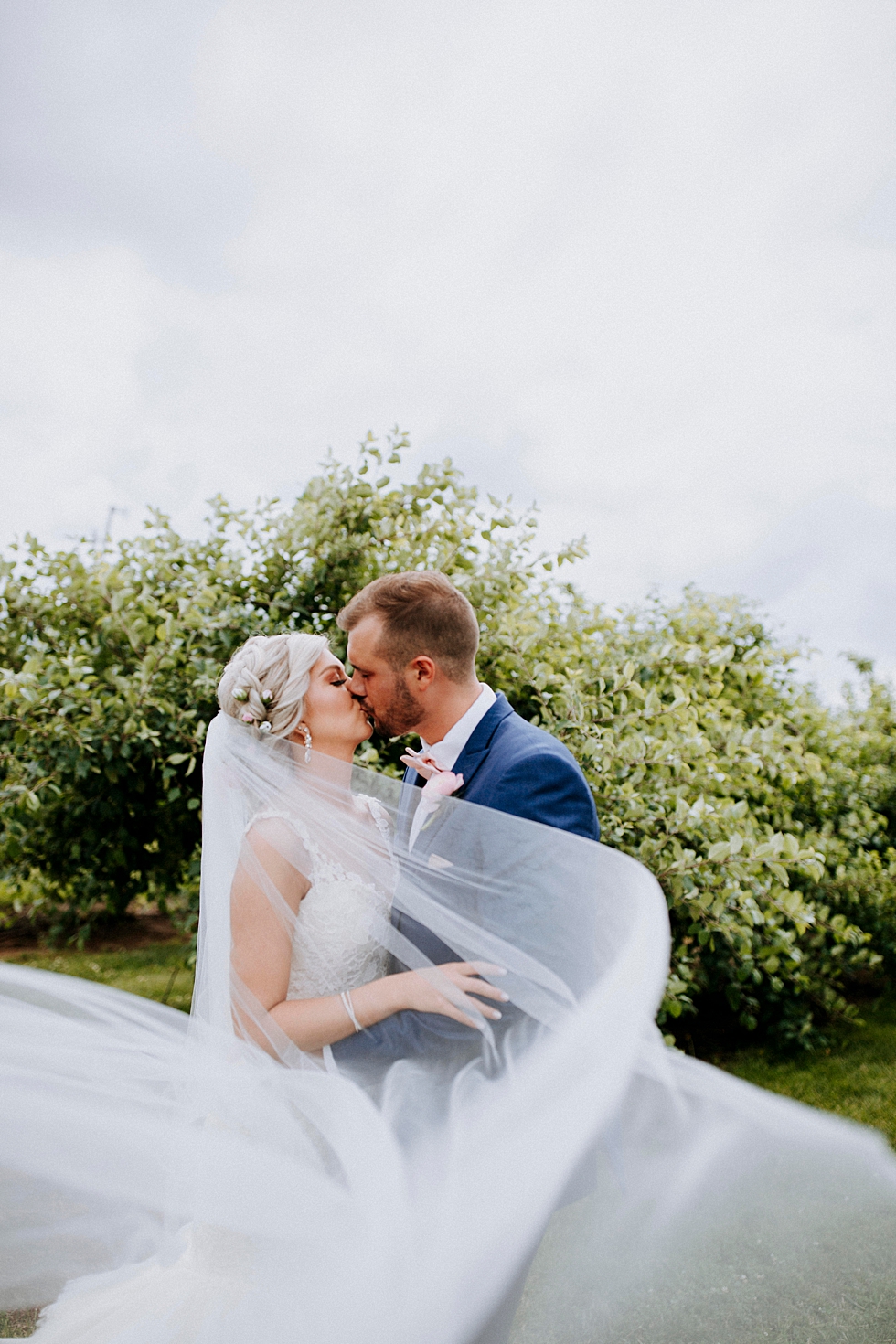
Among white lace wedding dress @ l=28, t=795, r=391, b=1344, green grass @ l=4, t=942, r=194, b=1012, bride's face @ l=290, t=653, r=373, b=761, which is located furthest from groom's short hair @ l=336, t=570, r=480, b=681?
green grass @ l=4, t=942, r=194, b=1012

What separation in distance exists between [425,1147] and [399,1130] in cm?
10

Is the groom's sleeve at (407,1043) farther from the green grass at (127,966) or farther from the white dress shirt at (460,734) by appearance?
the green grass at (127,966)

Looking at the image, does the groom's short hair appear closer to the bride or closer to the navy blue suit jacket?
the navy blue suit jacket

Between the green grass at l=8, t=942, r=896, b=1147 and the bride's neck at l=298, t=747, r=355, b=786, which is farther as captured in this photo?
the green grass at l=8, t=942, r=896, b=1147

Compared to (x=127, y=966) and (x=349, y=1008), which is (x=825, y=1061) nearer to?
(x=349, y=1008)

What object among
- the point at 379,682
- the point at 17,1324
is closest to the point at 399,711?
the point at 379,682

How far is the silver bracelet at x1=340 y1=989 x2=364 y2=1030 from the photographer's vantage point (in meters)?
1.91

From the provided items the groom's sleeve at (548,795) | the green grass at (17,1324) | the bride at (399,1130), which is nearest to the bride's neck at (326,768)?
the bride at (399,1130)

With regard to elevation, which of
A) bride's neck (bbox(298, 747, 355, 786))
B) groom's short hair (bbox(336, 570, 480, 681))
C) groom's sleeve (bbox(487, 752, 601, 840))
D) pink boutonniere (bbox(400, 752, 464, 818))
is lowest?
bride's neck (bbox(298, 747, 355, 786))

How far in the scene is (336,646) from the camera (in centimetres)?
359

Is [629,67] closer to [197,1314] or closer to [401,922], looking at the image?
[401,922]

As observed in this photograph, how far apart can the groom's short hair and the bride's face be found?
0.85ft

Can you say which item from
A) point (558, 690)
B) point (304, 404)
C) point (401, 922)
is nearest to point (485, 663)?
point (558, 690)

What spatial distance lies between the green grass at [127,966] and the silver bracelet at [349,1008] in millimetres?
4951
